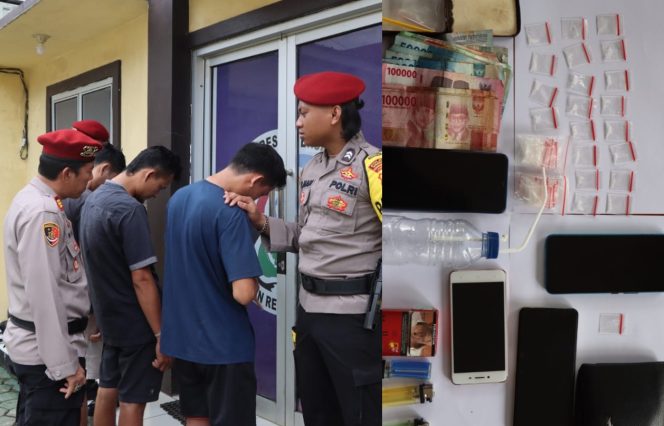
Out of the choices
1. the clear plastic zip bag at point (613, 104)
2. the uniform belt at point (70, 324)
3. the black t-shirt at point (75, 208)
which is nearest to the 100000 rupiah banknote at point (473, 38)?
the clear plastic zip bag at point (613, 104)

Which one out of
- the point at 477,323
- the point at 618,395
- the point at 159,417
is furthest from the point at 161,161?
the point at 618,395

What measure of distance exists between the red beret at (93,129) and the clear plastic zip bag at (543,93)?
0.62 metres

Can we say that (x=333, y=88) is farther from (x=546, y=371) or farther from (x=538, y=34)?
(x=546, y=371)

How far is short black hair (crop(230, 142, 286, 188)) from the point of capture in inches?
20.6

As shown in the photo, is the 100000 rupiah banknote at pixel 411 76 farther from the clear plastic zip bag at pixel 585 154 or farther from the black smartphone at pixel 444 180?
the clear plastic zip bag at pixel 585 154

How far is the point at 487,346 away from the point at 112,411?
1.91 ft

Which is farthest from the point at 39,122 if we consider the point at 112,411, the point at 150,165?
the point at 112,411

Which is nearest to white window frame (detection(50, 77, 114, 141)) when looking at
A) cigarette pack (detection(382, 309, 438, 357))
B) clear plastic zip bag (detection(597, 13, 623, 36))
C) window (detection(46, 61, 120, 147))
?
window (detection(46, 61, 120, 147))

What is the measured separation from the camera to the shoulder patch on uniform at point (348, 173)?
0.43 meters

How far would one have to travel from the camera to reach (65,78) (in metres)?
0.72

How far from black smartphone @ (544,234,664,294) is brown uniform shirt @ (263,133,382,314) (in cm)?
32

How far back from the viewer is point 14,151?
31.3 inches

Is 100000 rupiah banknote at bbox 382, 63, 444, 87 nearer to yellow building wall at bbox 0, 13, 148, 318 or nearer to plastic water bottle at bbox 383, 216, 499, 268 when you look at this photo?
plastic water bottle at bbox 383, 216, 499, 268

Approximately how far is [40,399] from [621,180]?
37.9 inches
